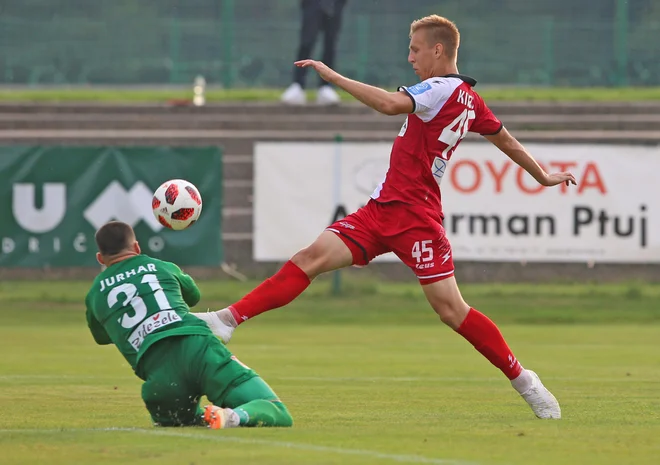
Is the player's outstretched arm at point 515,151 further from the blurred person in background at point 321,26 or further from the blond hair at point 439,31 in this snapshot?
the blurred person in background at point 321,26

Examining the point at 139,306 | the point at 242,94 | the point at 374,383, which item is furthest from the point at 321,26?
the point at 139,306

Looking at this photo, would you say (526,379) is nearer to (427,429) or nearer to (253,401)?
(427,429)

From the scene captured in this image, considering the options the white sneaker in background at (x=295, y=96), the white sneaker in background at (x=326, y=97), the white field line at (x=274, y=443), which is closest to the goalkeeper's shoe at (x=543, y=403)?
the white field line at (x=274, y=443)

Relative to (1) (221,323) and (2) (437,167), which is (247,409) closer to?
(1) (221,323)

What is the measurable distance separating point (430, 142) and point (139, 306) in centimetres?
242

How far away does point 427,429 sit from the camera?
7.97 m

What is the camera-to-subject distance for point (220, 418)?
7762mm

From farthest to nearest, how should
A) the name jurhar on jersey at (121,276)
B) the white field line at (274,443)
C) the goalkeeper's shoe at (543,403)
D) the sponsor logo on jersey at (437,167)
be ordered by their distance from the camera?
the sponsor logo on jersey at (437,167) < the goalkeeper's shoe at (543,403) < the name jurhar on jersey at (121,276) < the white field line at (274,443)

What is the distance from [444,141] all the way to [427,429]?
2222 millimetres

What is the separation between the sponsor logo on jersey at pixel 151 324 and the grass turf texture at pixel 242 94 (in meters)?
19.8

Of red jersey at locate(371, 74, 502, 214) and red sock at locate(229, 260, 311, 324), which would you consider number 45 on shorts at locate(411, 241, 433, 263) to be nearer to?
red jersey at locate(371, 74, 502, 214)

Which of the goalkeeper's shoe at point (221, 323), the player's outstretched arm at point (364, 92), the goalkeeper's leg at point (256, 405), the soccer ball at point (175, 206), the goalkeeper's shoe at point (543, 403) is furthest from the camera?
the soccer ball at point (175, 206)

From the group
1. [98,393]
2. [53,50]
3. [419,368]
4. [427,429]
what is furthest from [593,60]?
[427,429]

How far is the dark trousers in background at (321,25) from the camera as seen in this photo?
25.0 meters
